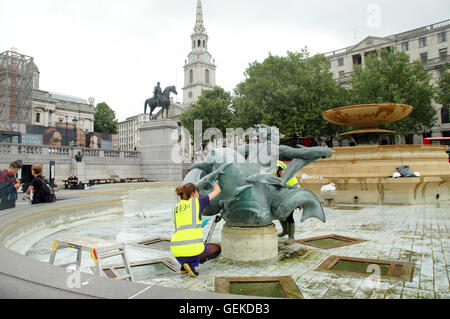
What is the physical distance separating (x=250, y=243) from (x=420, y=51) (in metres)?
58.6

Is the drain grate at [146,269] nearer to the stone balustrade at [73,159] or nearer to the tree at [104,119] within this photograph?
the stone balustrade at [73,159]

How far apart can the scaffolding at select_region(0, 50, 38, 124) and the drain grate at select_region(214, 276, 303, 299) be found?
42404mm

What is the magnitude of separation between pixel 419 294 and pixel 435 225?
5596mm

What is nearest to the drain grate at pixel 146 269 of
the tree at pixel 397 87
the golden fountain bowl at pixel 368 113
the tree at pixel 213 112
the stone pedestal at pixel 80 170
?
the golden fountain bowl at pixel 368 113

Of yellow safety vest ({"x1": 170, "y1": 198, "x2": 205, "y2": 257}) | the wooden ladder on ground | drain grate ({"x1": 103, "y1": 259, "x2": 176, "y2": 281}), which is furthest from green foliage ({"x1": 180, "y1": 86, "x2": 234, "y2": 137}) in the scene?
the wooden ladder on ground

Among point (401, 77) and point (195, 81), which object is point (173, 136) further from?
point (195, 81)

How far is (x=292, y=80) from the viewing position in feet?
117

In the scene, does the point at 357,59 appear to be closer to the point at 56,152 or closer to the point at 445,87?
the point at 445,87

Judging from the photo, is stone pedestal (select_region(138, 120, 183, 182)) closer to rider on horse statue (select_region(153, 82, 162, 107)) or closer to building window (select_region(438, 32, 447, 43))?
rider on horse statue (select_region(153, 82, 162, 107))

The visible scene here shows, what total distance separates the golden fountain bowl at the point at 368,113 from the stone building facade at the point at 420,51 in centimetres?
3483

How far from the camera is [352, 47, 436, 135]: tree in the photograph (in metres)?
34.8

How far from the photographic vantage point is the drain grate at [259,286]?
390 cm

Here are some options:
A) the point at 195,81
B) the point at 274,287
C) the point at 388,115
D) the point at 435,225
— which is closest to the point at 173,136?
the point at 388,115

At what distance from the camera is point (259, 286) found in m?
4.21
